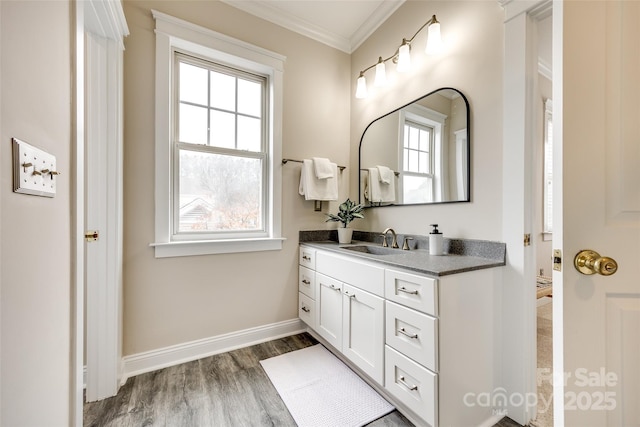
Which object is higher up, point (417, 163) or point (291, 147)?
point (291, 147)

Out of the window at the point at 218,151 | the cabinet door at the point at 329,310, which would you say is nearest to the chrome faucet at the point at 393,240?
the cabinet door at the point at 329,310

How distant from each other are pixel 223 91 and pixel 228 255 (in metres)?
1.34

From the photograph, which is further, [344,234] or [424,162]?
[344,234]

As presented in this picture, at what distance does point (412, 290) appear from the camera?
4.06ft

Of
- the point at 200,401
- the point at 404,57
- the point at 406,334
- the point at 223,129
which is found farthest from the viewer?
the point at 223,129

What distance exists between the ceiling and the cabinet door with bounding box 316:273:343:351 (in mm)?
2169

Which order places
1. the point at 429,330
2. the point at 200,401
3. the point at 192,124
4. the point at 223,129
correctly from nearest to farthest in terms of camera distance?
the point at 429,330, the point at 200,401, the point at 192,124, the point at 223,129

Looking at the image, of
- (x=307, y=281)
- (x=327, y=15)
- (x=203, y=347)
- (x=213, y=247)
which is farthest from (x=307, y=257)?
(x=327, y=15)

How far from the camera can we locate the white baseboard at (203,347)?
170 centimetres

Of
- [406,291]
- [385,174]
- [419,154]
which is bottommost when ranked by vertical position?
[406,291]

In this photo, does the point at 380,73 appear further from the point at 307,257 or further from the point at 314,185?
the point at 307,257

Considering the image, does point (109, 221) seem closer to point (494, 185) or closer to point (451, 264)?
point (451, 264)

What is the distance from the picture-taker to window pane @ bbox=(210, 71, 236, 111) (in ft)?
6.77

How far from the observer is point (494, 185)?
4.70 ft
